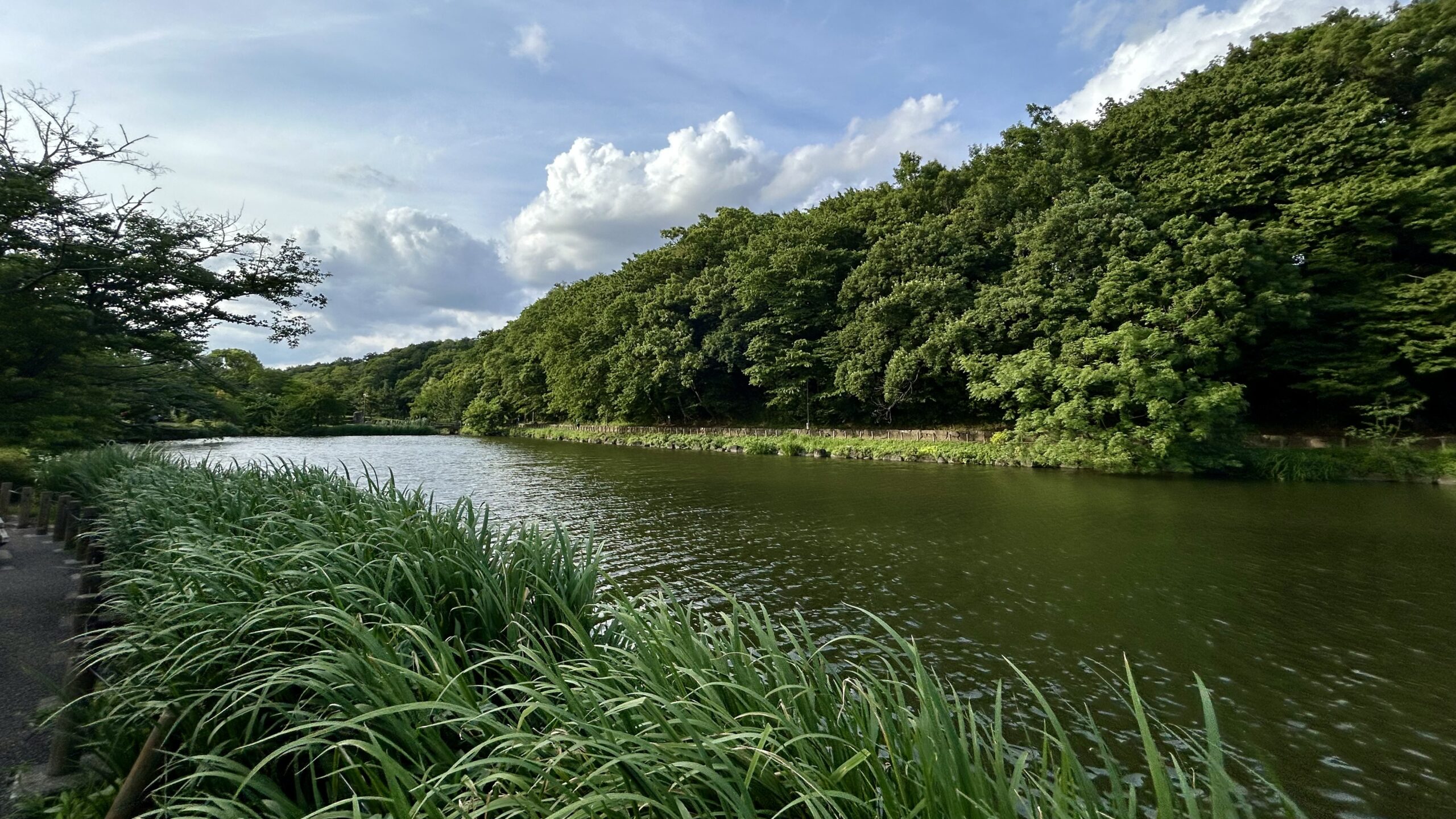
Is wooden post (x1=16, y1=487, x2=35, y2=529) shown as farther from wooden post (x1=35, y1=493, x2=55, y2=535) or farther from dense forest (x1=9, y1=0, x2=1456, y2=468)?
dense forest (x1=9, y1=0, x2=1456, y2=468)

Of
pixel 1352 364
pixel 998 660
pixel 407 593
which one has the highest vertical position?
pixel 1352 364

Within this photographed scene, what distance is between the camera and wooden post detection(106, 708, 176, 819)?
75.7 inches

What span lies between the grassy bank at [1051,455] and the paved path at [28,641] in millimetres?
20815

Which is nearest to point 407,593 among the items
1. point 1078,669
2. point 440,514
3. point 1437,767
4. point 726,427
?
point 440,514

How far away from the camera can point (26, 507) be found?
8.27 metres

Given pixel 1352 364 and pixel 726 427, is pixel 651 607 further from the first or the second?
pixel 726 427

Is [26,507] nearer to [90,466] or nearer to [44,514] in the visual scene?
[44,514]

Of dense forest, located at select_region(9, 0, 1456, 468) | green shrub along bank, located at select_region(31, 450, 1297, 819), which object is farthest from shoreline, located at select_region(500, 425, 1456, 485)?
green shrub along bank, located at select_region(31, 450, 1297, 819)

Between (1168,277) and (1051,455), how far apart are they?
6424 millimetres

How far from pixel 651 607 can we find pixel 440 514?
2498 millimetres

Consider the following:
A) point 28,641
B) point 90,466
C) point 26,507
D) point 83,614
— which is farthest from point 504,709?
point 26,507

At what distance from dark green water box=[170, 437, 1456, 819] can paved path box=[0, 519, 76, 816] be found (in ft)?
11.3

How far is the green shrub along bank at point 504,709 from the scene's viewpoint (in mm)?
1547

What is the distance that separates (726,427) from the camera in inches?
1351
